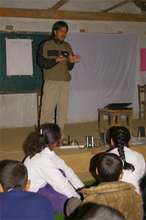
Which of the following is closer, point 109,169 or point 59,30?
point 109,169

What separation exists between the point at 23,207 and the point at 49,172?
1049mm

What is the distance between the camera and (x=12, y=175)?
192 centimetres

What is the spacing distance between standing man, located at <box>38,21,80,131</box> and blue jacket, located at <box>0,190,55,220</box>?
291 centimetres

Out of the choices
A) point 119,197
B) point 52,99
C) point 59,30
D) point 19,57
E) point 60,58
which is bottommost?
point 119,197

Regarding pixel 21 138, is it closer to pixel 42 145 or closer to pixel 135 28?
pixel 42 145

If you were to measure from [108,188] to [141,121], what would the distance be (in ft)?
16.6

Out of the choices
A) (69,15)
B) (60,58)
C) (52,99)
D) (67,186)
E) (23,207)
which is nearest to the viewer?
(23,207)

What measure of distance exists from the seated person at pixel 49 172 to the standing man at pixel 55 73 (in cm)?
163

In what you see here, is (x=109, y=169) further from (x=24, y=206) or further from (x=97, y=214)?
(x=97, y=214)

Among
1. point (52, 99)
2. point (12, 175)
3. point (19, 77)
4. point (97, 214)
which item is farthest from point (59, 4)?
point (97, 214)

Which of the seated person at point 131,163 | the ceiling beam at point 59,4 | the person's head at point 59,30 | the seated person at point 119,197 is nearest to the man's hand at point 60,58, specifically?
the person's head at point 59,30

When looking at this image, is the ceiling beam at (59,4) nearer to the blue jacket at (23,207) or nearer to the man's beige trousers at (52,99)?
the man's beige trousers at (52,99)

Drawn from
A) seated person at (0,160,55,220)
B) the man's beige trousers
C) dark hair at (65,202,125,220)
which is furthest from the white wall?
dark hair at (65,202,125,220)

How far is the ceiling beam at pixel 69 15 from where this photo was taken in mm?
6496
